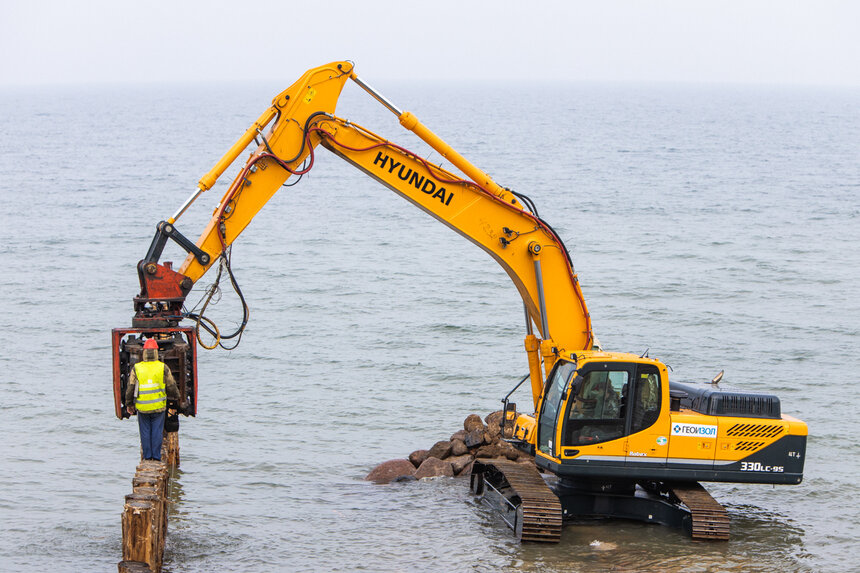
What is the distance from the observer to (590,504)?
47.9 feet

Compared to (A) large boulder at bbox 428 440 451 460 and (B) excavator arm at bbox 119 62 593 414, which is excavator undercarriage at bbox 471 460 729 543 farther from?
(A) large boulder at bbox 428 440 451 460

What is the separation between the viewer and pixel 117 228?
45781 millimetres

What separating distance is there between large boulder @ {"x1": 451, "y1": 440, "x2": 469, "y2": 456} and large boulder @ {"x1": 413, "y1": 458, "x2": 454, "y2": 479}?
1.83 feet

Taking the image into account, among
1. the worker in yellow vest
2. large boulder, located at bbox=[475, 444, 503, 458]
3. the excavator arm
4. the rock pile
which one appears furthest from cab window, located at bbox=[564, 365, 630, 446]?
the worker in yellow vest

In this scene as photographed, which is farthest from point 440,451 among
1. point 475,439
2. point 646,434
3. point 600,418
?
point 646,434

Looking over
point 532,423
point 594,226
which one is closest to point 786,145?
point 594,226

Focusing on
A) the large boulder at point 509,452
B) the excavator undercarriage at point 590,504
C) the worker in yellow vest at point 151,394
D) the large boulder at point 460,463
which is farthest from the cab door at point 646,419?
the worker in yellow vest at point 151,394

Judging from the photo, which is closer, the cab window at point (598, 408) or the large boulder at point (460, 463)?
the cab window at point (598, 408)

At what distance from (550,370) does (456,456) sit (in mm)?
3771

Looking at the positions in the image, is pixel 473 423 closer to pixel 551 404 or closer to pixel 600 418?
pixel 551 404

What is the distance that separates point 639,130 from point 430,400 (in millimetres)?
93546

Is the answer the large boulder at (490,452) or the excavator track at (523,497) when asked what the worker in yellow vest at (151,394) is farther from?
the large boulder at (490,452)

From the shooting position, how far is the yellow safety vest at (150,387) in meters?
13.1

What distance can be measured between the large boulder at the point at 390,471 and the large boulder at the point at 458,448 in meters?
0.76
